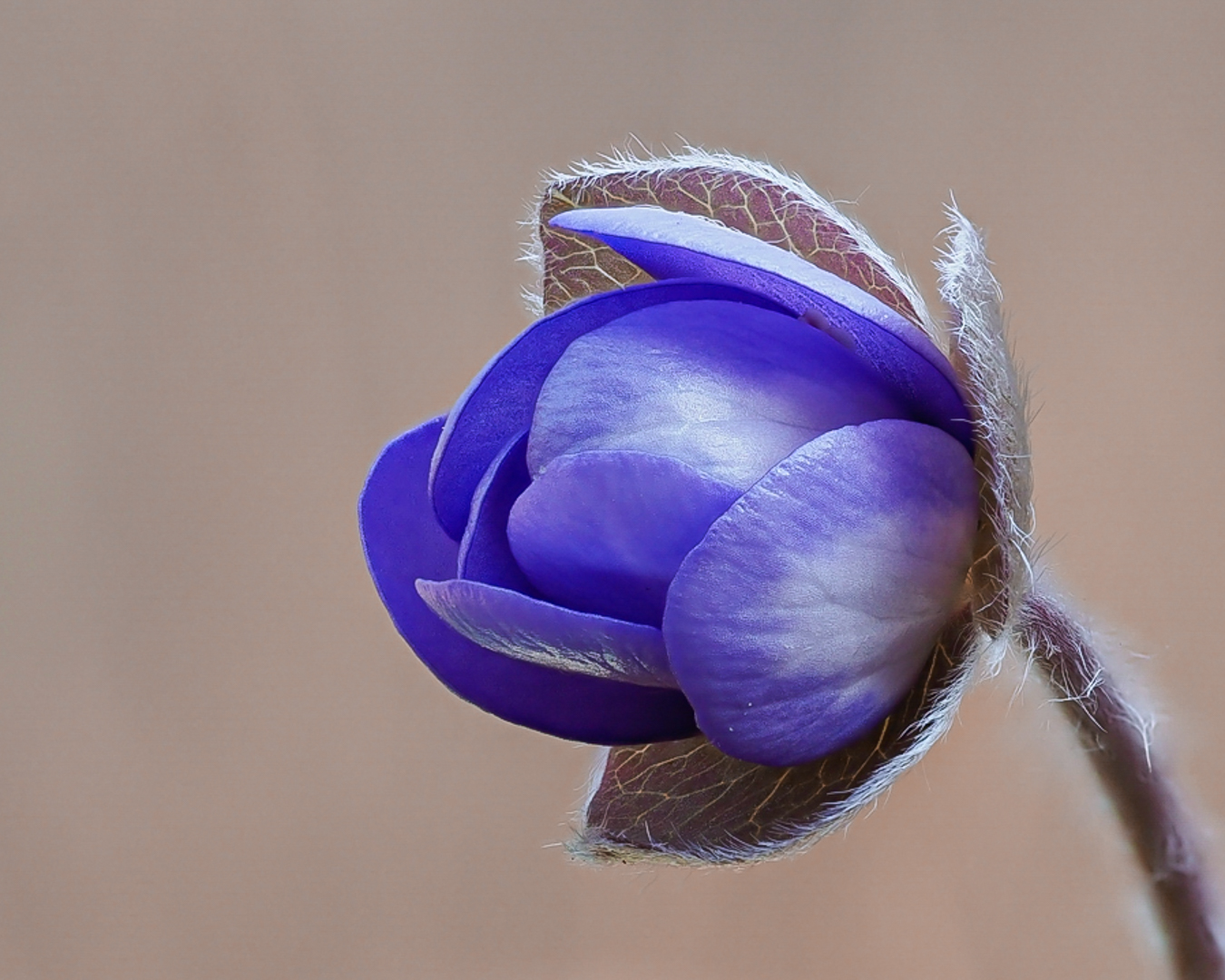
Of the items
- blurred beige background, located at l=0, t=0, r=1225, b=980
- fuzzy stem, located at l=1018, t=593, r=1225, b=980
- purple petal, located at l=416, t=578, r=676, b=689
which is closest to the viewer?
purple petal, located at l=416, t=578, r=676, b=689

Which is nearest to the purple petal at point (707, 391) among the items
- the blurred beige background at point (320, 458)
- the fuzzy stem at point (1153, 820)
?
the fuzzy stem at point (1153, 820)

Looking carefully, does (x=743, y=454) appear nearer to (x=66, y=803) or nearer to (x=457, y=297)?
(x=457, y=297)

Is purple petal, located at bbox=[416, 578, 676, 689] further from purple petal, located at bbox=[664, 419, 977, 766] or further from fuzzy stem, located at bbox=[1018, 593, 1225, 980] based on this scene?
fuzzy stem, located at bbox=[1018, 593, 1225, 980]

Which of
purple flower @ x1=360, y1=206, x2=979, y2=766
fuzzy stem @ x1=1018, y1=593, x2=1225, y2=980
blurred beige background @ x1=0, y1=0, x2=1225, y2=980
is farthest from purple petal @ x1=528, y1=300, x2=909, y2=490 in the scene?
blurred beige background @ x1=0, y1=0, x2=1225, y2=980

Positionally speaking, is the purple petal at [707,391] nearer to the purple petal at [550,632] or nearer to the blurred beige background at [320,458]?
the purple petal at [550,632]

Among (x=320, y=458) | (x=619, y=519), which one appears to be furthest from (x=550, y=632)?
(x=320, y=458)

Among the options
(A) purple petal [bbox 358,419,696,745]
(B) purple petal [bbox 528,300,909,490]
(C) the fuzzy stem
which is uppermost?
(B) purple petal [bbox 528,300,909,490]

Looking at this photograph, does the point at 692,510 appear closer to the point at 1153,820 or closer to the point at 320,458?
the point at 1153,820

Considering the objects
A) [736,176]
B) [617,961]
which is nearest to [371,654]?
[617,961]
